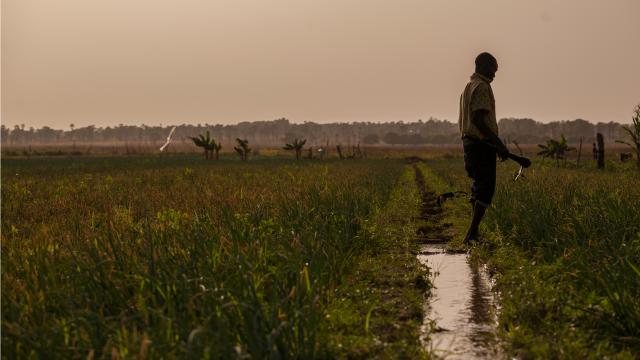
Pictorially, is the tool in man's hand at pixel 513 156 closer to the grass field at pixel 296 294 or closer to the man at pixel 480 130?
the man at pixel 480 130

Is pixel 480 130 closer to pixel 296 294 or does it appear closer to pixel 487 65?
pixel 487 65

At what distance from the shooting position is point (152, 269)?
2809mm

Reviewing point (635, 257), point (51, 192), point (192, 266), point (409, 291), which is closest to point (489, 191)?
point (635, 257)

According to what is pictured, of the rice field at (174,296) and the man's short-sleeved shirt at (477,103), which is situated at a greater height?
the man's short-sleeved shirt at (477,103)

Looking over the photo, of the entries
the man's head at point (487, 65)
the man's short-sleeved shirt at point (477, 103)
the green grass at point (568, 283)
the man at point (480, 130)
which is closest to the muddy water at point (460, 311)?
the green grass at point (568, 283)

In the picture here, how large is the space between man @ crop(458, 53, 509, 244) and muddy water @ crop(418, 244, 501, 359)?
1.06m

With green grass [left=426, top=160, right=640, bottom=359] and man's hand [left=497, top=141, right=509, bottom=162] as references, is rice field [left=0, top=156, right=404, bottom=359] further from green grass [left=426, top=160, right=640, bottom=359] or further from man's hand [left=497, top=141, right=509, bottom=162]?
man's hand [left=497, top=141, right=509, bottom=162]

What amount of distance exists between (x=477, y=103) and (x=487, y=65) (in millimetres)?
532

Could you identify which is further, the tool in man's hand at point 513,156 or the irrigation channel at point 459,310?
the tool in man's hand at point 513,156

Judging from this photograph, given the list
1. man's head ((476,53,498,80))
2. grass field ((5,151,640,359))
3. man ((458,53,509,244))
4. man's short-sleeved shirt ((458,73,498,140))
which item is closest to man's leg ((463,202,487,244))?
man ((458,53,509,244))

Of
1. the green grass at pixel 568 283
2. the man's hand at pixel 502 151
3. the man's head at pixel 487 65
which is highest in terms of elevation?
the man's head at pixel 487 65

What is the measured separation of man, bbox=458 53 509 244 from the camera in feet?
17.0

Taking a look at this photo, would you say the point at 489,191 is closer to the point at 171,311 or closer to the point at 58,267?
the point at 171,311

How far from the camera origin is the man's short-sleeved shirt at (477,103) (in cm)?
517
